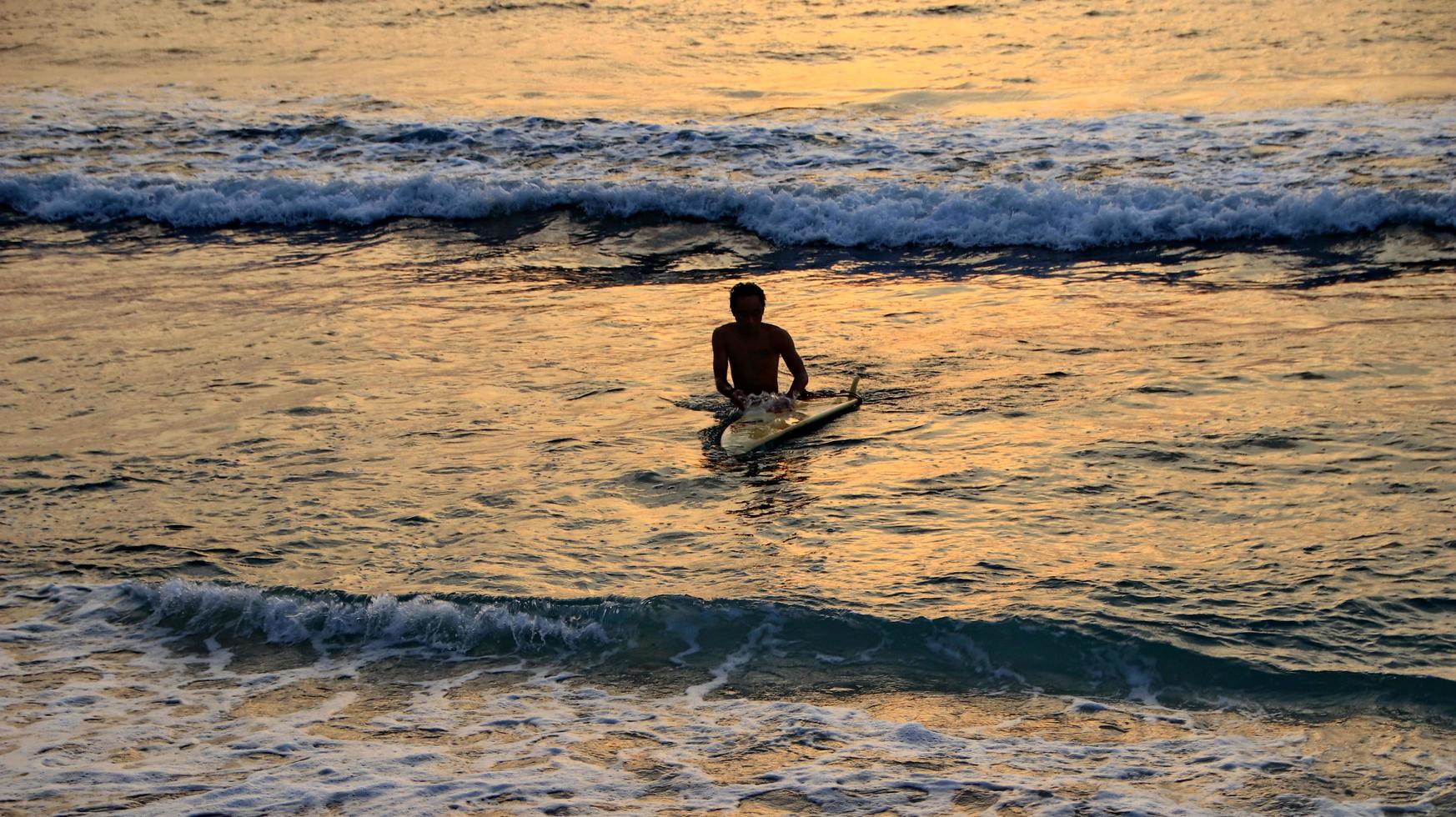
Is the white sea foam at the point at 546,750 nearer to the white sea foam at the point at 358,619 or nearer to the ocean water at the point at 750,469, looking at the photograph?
the ocean water at the point at 750,469

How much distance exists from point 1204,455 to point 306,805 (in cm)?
574

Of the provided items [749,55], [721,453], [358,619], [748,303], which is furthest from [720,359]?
[749,55]

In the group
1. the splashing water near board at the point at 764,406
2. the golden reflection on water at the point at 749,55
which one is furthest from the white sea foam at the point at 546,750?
the golden reflection on water at the point at 749,55

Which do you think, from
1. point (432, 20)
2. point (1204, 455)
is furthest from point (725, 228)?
point (432, 20)

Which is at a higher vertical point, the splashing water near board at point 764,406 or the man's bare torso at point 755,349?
the man's bare torso at point 755,349

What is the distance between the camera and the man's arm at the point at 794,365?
32.5ft

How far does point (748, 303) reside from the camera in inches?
387

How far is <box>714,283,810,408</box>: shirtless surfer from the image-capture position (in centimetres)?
995

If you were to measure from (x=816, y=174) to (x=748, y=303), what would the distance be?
8.87 m

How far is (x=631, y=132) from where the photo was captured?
20828 millimetres

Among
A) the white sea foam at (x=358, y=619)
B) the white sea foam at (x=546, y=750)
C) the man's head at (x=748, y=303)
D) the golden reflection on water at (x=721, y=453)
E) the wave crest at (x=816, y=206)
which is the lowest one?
the white sea foam at (x=546, y=750)

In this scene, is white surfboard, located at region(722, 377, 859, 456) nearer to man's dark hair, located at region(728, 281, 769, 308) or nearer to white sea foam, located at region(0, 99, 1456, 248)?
man's dark hair, located at region(728, 281, 769, 308)

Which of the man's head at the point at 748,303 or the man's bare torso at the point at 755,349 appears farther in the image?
the man's bare torso at the point at 755,349

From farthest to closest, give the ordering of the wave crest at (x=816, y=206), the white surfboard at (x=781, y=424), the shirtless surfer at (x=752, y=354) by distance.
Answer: the wave crest at (x=816, y=206) → the shirtless surfer at (x=752, y=354) → the white surfboard at (x=781, y=424)
